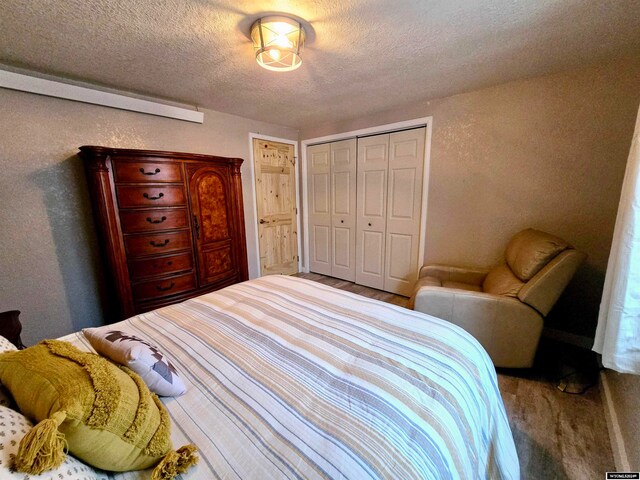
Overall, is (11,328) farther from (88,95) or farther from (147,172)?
(88,95)

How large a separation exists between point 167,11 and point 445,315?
2597 mm

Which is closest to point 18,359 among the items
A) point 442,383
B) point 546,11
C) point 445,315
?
point 442,383

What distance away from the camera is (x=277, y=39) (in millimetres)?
1441

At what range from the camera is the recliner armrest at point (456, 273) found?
2.44 meters

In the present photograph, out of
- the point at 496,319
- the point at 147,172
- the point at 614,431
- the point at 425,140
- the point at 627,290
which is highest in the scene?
the point at 425,140

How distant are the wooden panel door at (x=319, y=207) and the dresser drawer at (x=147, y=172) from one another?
2.01 meters

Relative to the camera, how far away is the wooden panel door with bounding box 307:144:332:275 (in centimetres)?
367

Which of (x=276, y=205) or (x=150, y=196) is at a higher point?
(x=150, y=196)

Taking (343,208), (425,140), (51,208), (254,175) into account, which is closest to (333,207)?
(343,208)

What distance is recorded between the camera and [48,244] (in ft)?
6.64

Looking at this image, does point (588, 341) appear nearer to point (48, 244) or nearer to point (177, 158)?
point (177, 158)

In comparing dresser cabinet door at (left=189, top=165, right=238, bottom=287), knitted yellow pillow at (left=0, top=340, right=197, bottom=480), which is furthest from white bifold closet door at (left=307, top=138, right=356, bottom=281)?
knitted yellow pillow at (left=0, top=340, right=197, bottom=480)

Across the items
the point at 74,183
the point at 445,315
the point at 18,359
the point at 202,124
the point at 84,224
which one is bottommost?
the point at 445,315

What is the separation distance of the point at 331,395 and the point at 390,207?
261cm
